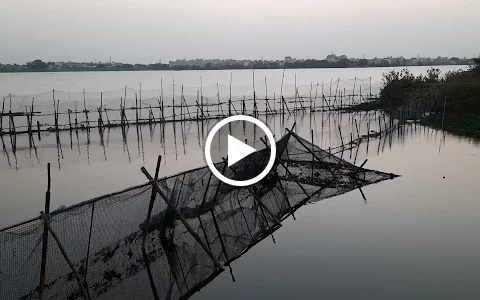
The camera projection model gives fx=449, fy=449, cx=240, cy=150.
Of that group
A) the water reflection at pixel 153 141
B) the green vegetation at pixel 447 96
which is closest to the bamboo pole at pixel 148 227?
the water reflection at pixel 153 141

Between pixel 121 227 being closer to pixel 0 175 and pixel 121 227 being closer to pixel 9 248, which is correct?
pixel 9 248

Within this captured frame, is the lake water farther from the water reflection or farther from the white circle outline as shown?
the white circle outline

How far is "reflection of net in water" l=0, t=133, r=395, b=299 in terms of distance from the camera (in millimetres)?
3879

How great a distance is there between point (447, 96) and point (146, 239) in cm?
1928

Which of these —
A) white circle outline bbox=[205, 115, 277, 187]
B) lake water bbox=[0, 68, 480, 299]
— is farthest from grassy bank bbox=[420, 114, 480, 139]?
white circle outline bbox=[205, 115, 277, 187]

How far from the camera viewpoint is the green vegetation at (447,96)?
17.6 meters

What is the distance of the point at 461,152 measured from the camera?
39.7 feet

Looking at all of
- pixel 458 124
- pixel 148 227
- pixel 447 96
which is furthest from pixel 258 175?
pixel 447 96

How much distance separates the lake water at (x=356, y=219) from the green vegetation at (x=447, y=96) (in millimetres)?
3430

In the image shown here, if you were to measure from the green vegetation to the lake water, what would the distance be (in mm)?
3430

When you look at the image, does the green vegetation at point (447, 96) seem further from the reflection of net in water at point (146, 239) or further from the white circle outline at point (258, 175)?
the reflection of net in water at point (146, 239)

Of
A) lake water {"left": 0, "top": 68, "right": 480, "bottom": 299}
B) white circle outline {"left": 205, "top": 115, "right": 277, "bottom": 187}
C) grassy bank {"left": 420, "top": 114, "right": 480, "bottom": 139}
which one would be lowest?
lake water {"left": 0, "top": 68, "right": 480, "bottom": 299}

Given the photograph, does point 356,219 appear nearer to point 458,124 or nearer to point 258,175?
point 258,175

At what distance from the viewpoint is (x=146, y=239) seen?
5316mm
